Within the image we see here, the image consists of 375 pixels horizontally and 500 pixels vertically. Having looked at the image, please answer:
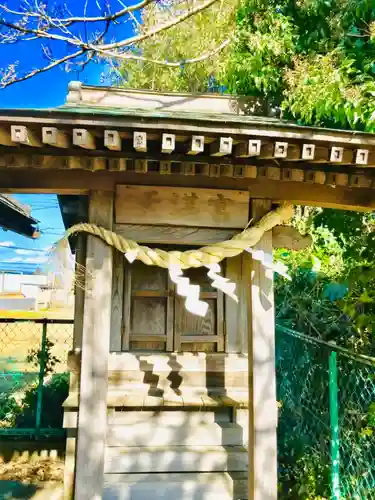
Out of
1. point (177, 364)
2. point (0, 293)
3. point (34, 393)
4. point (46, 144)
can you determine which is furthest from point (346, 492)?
point (0, 293)

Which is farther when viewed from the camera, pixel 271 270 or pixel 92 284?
pixel 271 270

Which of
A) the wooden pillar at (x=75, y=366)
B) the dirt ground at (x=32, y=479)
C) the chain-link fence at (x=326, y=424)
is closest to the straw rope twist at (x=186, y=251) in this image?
the wooden pillar at (x=75, y=366)

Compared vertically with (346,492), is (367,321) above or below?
above

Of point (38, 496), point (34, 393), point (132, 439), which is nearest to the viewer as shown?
point (132, 439)

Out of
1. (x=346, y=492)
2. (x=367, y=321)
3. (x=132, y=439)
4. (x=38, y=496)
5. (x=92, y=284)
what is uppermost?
(x=92, y=284)

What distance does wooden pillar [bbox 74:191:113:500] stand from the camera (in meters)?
2.40

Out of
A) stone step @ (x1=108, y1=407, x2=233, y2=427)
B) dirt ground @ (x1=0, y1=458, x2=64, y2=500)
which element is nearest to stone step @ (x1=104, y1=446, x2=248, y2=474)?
stone step @ (x1=108, y1=407, x2=233, y2=427)

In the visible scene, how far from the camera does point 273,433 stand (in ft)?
8.63

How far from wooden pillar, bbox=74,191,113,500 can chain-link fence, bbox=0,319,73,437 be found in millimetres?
3182

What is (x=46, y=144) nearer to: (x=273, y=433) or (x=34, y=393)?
(x=273, y=433)

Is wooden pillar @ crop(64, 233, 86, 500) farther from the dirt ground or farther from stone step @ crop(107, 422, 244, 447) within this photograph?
the dirt ground

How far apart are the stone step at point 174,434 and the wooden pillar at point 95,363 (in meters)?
1.00

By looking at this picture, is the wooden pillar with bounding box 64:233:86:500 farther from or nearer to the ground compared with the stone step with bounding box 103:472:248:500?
farther from the ground

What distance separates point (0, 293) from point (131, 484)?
5679 millimetres
